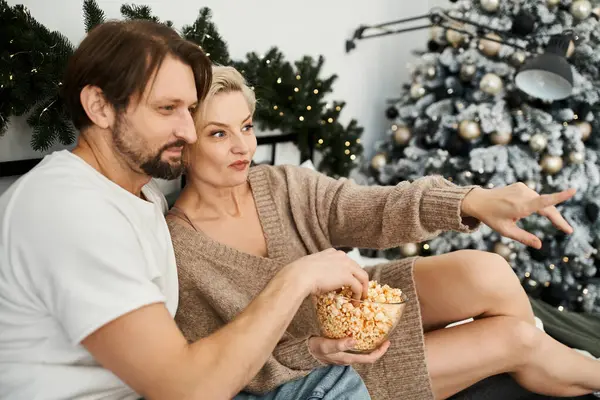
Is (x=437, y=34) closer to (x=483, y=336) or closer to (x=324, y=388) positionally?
(x=483, y=336)

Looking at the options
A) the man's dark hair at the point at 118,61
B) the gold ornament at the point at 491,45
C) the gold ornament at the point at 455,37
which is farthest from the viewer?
the gold ornament at the point at 455,37

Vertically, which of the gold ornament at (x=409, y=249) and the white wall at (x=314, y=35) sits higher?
the white wall at (x=314, y=35)

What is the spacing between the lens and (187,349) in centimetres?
93

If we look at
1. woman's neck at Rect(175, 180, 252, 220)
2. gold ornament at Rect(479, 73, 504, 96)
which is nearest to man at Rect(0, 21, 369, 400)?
woman's neck at Rect(175, 180, 252, 220)

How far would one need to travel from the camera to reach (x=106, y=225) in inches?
37.4

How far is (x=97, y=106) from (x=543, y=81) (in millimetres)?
1747

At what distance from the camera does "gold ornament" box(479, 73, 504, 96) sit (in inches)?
99.2

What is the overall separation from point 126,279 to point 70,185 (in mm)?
186

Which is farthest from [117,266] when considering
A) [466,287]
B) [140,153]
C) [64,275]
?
[466,287]

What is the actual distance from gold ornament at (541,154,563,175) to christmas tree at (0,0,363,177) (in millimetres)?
795

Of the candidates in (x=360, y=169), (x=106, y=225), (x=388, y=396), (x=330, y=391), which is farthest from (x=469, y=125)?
(x=106, y=225)

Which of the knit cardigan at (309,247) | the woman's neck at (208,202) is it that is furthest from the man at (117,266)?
the woman's neck at (208,202)

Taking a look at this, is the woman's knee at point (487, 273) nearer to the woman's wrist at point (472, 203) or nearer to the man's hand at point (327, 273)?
the woman's wrist at point (472, 203)

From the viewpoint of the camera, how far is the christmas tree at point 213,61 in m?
1.34
